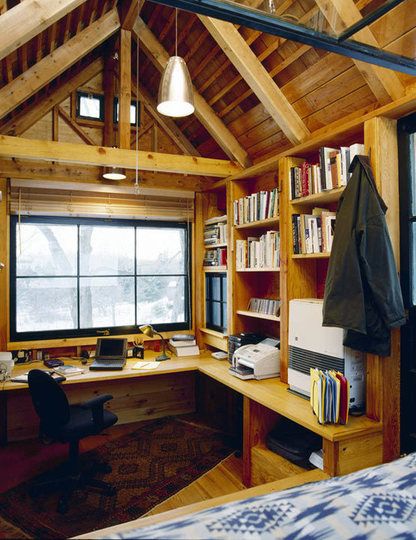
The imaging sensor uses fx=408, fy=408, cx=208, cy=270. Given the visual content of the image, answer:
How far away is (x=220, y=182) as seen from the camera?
4191mm

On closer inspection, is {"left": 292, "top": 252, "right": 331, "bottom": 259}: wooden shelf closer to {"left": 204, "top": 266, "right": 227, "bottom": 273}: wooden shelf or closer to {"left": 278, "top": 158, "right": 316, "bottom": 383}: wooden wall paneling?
{"left": 278, "top": 158, "right": 316, "bottom": 383}: wooden wall paneling

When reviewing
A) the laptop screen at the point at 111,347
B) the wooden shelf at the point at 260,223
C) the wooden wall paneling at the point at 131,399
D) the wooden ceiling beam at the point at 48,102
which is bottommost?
the wooden wall paneling at the point at 131,399

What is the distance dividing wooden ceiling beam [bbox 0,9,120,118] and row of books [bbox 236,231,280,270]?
2153 mm

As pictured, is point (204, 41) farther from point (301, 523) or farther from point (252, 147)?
point (301, 523)

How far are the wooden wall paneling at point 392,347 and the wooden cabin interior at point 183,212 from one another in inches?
0.4

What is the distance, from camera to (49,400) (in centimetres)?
278

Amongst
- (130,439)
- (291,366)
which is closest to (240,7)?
(291,366)

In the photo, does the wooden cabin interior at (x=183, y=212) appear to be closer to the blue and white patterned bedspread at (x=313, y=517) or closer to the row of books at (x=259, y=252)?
the row of books at (x=259, y=252)

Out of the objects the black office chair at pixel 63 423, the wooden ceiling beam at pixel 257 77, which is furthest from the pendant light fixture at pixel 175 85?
the black office chair at pixel 63 423

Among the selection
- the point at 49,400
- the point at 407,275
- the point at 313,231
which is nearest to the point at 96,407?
the point at 49,400

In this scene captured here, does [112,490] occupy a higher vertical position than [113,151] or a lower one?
lower

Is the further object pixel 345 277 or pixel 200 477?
pixel 200 477

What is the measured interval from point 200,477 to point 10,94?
3.43 metres

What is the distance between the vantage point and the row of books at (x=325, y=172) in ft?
8.37
